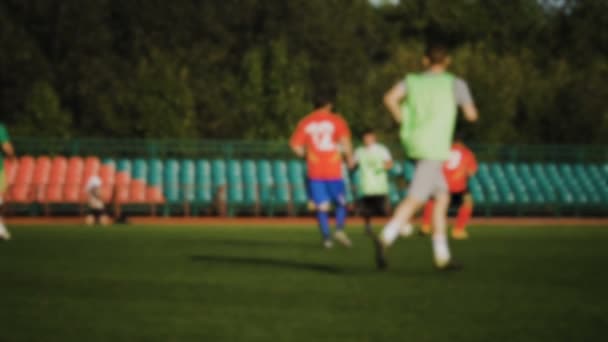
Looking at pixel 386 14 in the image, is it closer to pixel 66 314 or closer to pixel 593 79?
pixel 593 79

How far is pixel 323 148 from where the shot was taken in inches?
579

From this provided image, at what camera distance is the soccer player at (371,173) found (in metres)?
18.4

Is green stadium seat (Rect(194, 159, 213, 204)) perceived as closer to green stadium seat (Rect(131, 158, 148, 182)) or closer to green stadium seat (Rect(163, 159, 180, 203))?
green stadium seat (Rect(163, 159, 180, 203))

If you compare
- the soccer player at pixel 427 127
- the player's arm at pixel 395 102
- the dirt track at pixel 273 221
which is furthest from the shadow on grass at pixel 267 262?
the dirt track at pixel 273 221

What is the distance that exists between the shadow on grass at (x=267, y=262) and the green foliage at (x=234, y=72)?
76.2 feet

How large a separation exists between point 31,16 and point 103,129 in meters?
7.16

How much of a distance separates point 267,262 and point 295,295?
3.87 m

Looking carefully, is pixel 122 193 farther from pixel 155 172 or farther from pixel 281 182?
pixel 281 182

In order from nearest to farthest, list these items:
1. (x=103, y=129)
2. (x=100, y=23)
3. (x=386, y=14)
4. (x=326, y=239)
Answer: (x=326, y=239)
(x=103, y=129)
(x=100, y=23)
(x=386, y=14)

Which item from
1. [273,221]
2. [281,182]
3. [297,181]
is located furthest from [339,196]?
[297,181]

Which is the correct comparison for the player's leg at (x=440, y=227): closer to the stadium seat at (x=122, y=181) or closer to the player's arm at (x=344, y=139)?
the player's arm at (x=344, y=139)

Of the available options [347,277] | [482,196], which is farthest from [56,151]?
[347,277]

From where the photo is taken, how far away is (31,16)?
45.0 m

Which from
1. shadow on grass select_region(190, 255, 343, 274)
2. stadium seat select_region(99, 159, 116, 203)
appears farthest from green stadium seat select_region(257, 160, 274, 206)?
shadow on grass select_region(190, 255, 343, 274)
